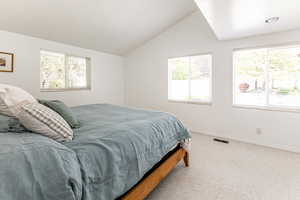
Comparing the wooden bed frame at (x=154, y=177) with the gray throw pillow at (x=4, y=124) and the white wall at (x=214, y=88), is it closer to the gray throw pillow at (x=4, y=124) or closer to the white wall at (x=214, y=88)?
the gray throw pillow at (x=4, y=124)

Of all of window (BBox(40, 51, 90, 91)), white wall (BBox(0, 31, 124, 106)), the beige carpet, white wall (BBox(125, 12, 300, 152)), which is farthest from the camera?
window (BBox(40, 51, 90, 91))

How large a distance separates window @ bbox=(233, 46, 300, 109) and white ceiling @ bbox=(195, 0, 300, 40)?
43 centimetres

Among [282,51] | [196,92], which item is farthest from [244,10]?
[196,92]

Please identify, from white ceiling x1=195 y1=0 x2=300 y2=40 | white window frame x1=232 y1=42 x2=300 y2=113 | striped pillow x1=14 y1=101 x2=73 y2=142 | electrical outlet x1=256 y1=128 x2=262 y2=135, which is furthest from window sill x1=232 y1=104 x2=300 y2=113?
striped pillow x1=14 y1=101 x2=73 y2=142

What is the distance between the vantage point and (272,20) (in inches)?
92.6

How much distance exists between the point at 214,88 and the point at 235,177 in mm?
2039

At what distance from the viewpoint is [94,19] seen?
300 cm

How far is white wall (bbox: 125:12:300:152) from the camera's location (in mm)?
2836

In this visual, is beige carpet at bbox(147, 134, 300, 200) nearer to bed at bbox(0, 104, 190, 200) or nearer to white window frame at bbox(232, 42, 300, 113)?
bed at bbox(0, 104, 190, 200)

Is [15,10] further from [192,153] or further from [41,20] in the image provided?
[192,153]

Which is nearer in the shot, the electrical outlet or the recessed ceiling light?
the recessed ceiling light

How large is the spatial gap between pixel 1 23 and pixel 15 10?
373mm

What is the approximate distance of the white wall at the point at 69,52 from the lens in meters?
2.70

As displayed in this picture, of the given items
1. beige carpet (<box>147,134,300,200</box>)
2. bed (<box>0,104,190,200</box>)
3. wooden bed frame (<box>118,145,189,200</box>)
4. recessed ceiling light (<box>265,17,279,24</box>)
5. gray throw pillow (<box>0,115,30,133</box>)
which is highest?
recessed ceiling light (<box>265,17,279,24</box>)
